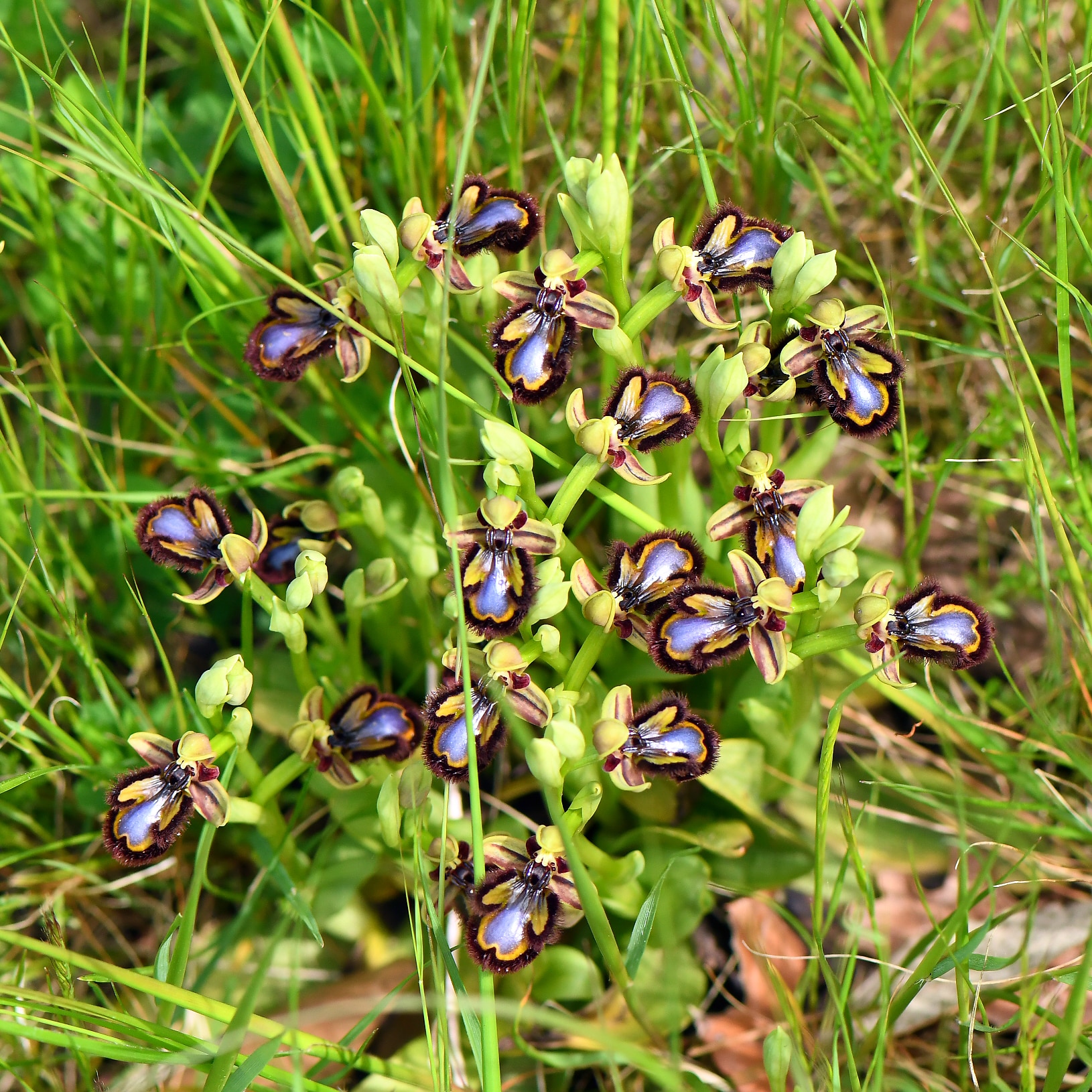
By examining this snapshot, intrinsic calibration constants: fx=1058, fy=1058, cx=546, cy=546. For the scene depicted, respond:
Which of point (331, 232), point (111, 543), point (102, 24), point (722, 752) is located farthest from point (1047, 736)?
point (102, 24)

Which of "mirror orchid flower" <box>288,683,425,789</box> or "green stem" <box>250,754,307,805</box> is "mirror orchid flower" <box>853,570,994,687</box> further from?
"green stem" <box>250,754,307,805</box>

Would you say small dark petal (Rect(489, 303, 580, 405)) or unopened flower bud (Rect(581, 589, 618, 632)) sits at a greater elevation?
small dark petal (Rect(489, 303, 580, 405))

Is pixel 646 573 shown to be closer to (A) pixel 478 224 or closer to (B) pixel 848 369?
(B) pixel 848 369

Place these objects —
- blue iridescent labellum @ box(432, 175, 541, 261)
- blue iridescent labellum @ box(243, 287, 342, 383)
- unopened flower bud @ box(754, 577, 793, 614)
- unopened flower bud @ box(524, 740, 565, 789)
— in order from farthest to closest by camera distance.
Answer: blue iridescent labellum @ box(243, 287, 342, 383)
blue iridescent labellum @ box(432, 175, 541, 261)
unopened flower bud @ box(754, 577, 793, 614)
unopened flower bud @ box(524, 740, 565, 789)

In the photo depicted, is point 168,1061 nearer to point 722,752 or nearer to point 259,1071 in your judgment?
point 259,1071

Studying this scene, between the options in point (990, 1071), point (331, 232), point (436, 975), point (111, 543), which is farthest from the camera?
point (111, 543)

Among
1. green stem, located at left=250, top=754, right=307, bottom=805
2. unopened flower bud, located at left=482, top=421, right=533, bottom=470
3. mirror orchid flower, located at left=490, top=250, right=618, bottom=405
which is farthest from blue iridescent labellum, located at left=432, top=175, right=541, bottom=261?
green stem, located at left=250, top=754, right=307, bottom=805

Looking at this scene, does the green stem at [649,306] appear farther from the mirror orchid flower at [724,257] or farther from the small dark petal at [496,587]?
the small dark petal at [496,587]
